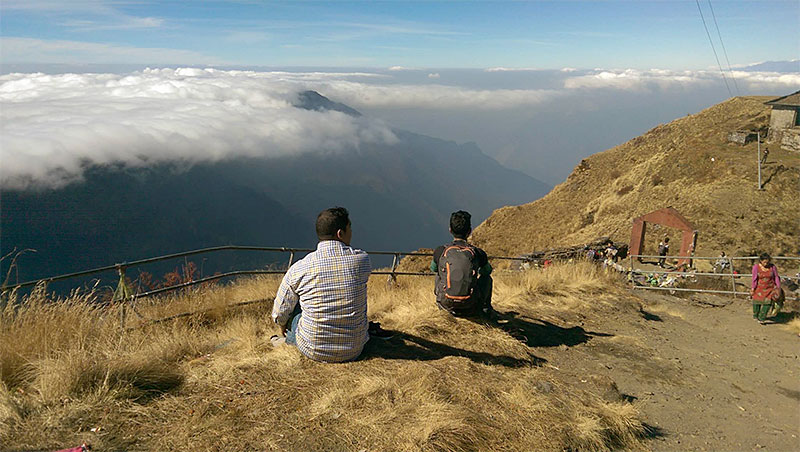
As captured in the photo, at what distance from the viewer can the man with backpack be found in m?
5.46

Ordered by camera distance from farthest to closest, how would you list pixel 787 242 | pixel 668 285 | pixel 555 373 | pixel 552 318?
pixel 787 242, pixel 668 285, pixel 552 318, pixel 555 373

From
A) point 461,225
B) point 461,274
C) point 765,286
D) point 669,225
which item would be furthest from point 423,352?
point 669,225

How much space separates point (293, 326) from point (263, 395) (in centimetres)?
90

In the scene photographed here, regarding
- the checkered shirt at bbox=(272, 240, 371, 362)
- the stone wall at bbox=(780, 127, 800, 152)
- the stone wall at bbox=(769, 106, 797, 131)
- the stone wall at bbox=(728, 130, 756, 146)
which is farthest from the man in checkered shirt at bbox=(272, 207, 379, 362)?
the stone wall at bbox=(769, 106, 797, 131)

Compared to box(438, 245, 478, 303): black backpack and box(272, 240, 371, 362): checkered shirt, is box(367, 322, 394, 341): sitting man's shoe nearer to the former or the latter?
box(272, 240, 371, 362): checkered shirt

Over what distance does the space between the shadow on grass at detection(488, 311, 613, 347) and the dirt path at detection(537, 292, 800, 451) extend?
0.56ft

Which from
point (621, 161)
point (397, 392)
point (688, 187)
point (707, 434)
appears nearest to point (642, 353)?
point (707, 434)

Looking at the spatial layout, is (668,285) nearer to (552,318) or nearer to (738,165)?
(552,318)

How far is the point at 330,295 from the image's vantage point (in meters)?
4.23

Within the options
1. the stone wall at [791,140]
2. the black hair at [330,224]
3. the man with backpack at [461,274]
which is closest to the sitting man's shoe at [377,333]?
the man with backpack at [461,274]

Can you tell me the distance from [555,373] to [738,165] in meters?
40.1

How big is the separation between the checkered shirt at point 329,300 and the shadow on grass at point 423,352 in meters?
0.47

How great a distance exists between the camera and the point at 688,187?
37.1 m

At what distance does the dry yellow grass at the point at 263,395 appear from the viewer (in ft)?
10.9
